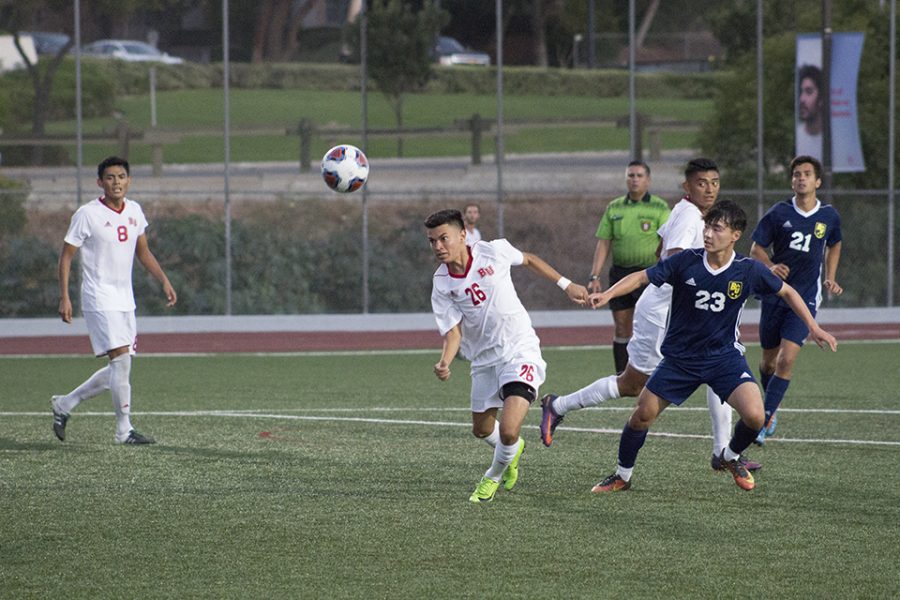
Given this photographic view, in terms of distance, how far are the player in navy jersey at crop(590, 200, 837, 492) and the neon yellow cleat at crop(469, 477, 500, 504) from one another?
89 centimetres

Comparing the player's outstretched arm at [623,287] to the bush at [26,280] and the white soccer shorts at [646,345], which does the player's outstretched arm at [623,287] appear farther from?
the bush at [26,280]

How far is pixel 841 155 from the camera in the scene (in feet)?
78.8

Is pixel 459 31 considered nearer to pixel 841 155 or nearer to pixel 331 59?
pixel 331 59

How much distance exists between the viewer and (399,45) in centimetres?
2623

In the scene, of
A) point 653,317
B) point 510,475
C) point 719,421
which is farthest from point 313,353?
point 510,475

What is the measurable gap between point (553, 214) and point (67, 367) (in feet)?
34.4

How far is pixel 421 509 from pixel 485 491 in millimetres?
445

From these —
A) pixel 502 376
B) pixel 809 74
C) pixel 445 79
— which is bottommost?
pixel 502 376

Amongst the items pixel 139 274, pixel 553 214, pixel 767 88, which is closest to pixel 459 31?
pixel 553 214

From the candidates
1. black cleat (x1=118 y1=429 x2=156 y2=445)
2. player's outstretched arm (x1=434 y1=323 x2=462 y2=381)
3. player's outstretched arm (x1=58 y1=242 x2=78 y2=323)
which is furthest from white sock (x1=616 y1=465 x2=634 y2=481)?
player's outstretched arm (x1=58 y1=242 x2=78 y2=323)

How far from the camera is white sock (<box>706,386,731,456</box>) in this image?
886 centimetres

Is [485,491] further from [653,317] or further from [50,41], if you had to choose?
[50,41]

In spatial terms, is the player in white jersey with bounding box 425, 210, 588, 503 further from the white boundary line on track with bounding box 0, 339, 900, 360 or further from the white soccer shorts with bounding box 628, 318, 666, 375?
the white boundary line on track with bounding box 0, 339, 900, 360

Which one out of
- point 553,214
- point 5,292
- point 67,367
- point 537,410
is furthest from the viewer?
point 553,214
